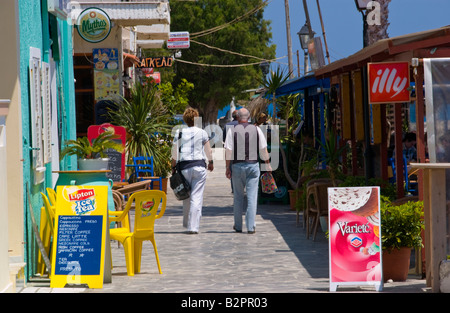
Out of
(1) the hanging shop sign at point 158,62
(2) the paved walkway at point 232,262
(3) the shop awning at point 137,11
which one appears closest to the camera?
(2) the paved walkway at point 232,262

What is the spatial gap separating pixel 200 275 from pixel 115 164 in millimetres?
6378

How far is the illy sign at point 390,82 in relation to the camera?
9375 millimetres

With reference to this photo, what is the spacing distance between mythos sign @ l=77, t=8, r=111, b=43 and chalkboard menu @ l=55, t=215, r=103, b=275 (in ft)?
33.1

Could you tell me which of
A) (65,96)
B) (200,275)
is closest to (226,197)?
(65,96)

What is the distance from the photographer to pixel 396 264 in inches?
333

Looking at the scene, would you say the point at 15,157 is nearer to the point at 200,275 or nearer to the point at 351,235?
the point at 200,275

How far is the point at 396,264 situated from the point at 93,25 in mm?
11302

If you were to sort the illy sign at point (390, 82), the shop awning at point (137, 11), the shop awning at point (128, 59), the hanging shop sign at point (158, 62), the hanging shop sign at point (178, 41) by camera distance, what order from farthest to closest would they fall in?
the hanging shop sign at point (178, 41) < the hanging shop sign at point (158, 62) < the shop awning at point (128, 59) < the shop awning at point (137, 11) < the illy sign at point (390, 82)

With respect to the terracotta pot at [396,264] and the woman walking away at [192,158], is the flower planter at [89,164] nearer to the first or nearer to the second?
the woman walking away at [192,158]

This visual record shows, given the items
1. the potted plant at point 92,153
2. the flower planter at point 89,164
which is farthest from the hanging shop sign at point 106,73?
the flower planter at point 89,164

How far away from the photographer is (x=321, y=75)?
16.1 meters

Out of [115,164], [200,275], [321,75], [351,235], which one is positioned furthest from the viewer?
[321,75]

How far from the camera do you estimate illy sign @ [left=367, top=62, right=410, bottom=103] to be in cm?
938

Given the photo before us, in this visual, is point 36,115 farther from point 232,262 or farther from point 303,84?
point 303,84
